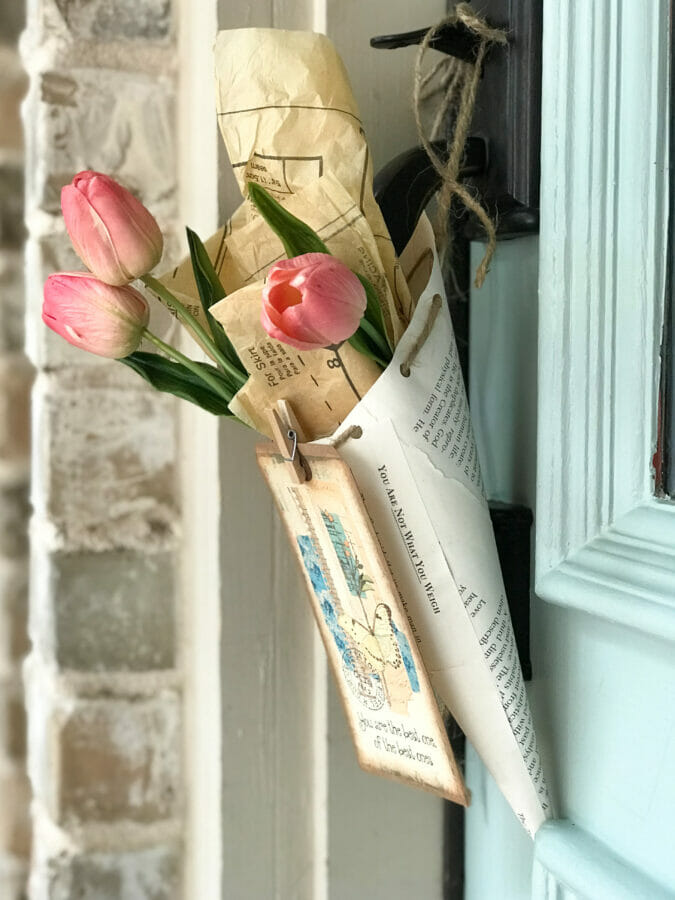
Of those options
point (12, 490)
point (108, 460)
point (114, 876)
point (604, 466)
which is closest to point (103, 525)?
point (108, 460)

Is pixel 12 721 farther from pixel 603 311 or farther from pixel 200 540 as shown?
pixel 603 311

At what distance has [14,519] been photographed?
75 cm

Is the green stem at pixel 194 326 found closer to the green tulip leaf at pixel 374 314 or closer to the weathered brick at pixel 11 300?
the green tulip leaf at pixel 374 314

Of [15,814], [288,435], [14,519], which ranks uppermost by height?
[288,435]

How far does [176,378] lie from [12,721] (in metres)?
0.43

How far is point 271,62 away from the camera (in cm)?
46

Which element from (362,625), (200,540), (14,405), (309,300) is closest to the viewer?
(309,300)

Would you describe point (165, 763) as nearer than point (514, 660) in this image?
No

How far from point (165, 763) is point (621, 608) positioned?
0.39m

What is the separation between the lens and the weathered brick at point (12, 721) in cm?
75

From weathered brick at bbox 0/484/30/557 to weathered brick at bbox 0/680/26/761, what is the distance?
0.11 m

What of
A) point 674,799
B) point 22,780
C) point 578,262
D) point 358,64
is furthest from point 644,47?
point 22,780

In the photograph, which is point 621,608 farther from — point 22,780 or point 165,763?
point 22,780

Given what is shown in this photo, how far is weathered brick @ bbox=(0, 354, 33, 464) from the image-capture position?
73 centimetres
